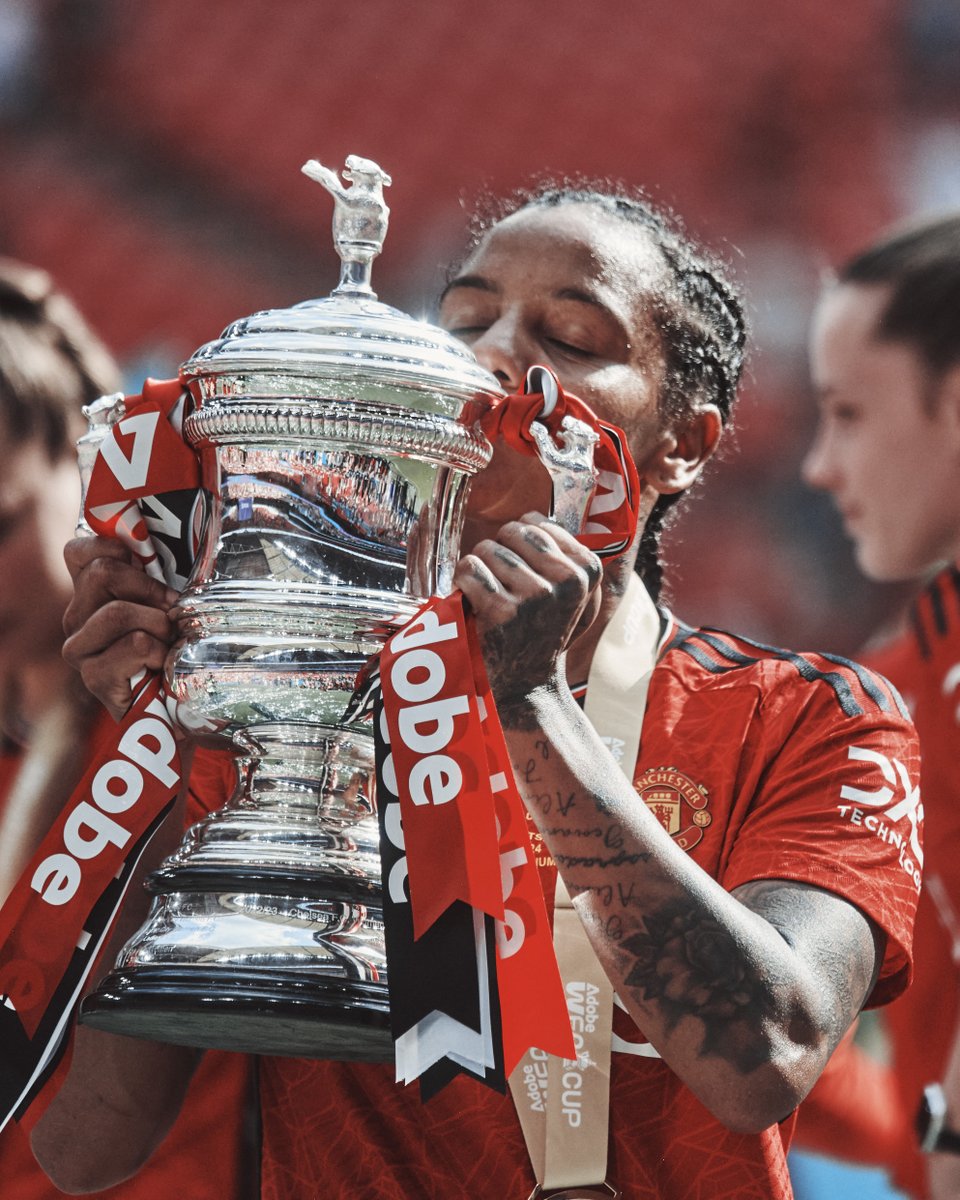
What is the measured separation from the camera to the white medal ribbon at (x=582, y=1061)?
159 centimetres

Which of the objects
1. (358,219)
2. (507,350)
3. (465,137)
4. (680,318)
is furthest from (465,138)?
(358,219)

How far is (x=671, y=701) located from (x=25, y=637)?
1.32 m

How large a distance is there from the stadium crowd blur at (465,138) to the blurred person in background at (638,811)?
370cm

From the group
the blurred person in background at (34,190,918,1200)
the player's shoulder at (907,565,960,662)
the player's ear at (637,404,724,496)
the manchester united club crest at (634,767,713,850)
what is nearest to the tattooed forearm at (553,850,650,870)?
the blurred person in background at (34,190,918,1200)

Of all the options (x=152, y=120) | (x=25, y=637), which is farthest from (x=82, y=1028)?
(x=152, y=120)

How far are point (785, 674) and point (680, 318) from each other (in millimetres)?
540

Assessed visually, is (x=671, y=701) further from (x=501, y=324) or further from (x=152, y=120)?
(x=152, y=120)

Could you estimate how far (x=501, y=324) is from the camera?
1.91 m

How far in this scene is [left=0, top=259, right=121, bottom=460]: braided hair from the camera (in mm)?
2953

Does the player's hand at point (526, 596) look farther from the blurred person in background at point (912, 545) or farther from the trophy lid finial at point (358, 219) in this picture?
the blurred person in background at point (912, 545)

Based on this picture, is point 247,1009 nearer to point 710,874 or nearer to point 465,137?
point 710,874

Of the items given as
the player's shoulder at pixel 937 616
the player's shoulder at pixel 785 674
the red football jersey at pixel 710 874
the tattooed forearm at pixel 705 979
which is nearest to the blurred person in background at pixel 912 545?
the player's shoulder at pixel 937 616

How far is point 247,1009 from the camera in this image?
1.33 m

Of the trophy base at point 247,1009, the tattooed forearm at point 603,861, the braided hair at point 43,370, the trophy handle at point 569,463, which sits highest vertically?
the braided hair at point 43,370
